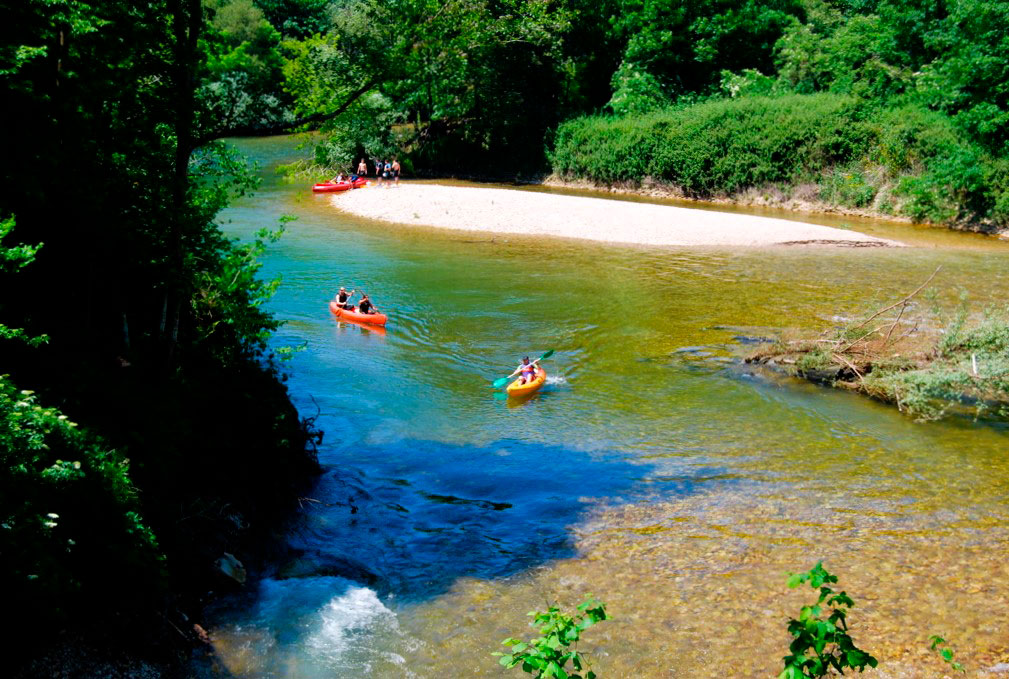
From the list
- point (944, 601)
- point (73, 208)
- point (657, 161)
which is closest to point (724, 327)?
point (944, 601)

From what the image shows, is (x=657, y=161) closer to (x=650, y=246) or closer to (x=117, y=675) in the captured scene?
(x=650, y=246)

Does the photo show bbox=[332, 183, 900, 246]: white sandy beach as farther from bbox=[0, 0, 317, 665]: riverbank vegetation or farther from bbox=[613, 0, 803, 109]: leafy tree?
bbox=[0, 0, 317, 665]: riverbank vegetation

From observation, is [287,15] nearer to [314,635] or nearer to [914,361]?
[914,361]

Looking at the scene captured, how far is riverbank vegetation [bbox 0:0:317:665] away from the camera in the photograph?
5641 mm

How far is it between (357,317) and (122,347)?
34.4ft

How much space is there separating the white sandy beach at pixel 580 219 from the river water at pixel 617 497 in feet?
21.9

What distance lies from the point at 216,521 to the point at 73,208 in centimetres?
328

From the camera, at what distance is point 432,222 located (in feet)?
104

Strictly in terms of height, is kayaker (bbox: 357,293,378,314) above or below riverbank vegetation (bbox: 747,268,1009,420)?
below

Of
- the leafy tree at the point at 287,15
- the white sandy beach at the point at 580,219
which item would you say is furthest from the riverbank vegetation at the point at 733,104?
the leafy tree at the point at 287,15

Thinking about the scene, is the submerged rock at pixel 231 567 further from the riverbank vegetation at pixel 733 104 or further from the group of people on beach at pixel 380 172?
the group of people on beach at pixel 380 172

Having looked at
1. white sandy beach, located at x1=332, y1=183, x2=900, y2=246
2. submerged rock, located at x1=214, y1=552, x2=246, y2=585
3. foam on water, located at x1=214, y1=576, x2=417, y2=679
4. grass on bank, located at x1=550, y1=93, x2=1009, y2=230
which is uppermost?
grass on bank, located at x1=550, y1=93, x2=1009, y2=230

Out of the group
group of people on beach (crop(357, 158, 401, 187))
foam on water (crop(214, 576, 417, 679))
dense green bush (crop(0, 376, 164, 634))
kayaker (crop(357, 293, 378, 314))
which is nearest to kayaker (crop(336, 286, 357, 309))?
kayaker (crop(357, 293, 378, 314))

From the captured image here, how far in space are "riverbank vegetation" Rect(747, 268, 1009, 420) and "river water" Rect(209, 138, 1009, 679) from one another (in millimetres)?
544
